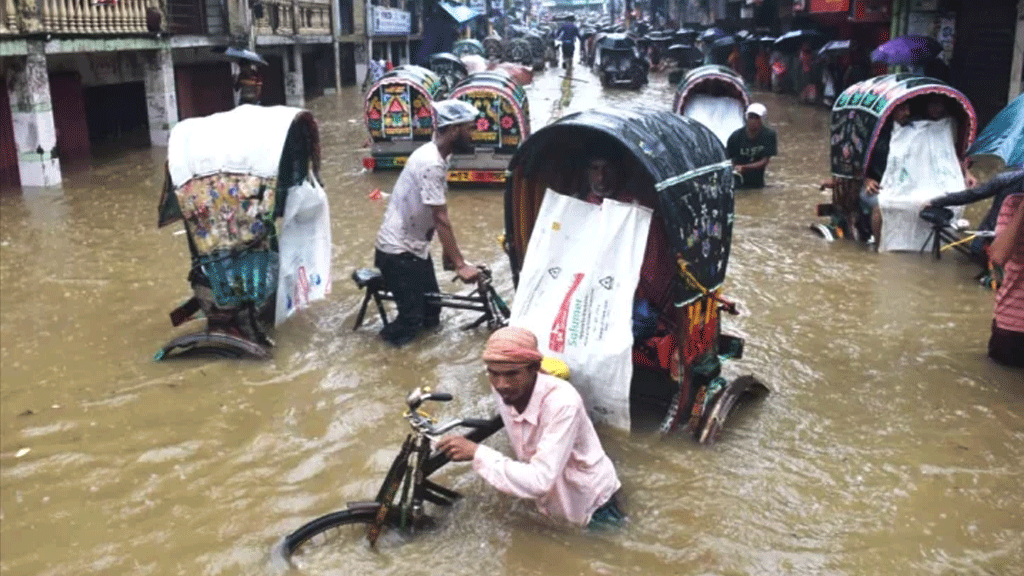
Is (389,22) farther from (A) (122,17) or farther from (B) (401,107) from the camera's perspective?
(B) (401,107)

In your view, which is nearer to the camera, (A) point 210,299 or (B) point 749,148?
(A) point 210,299

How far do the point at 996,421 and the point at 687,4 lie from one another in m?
52.0

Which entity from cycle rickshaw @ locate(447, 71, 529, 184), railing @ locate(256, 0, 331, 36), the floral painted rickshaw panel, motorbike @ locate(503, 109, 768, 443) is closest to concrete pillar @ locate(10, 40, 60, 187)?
cycle rickshaw @ locate(447, 71, 529, 184)

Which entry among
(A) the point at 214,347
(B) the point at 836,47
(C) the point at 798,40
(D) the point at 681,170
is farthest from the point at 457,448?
(C) the point at 798,40

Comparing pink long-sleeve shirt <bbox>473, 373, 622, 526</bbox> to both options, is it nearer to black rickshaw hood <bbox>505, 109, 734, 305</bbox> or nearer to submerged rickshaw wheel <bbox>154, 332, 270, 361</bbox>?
black rickshaw hood <bbox>505, 109, 734, 305</bbox>

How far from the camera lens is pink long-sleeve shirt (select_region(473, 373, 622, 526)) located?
3.86 meters

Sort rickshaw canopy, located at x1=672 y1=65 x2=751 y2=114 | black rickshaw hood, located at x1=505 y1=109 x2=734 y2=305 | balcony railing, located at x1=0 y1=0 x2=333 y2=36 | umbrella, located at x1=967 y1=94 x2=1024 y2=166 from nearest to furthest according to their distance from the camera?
black rickshaw hood, located at x1=505 y1=109 x2=734 y2=305 < umbrella, located at x1=967 y1=94 x2=1024 y2=166 < balcony railing, located at x1=0 y1=0 x2=333 y2=36 < rickshaw canopy, located at x1=672 y1=65 x2=751 y2=114

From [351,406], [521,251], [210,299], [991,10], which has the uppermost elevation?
[991,10]

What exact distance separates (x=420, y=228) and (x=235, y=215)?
51.7 inches

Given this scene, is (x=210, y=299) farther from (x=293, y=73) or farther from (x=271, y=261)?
(x=293, y=73)

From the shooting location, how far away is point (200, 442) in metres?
5.65

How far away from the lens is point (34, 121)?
45.3 ft

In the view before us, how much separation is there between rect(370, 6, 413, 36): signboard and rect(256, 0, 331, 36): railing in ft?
14.9

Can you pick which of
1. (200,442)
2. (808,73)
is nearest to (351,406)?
(200,442)
